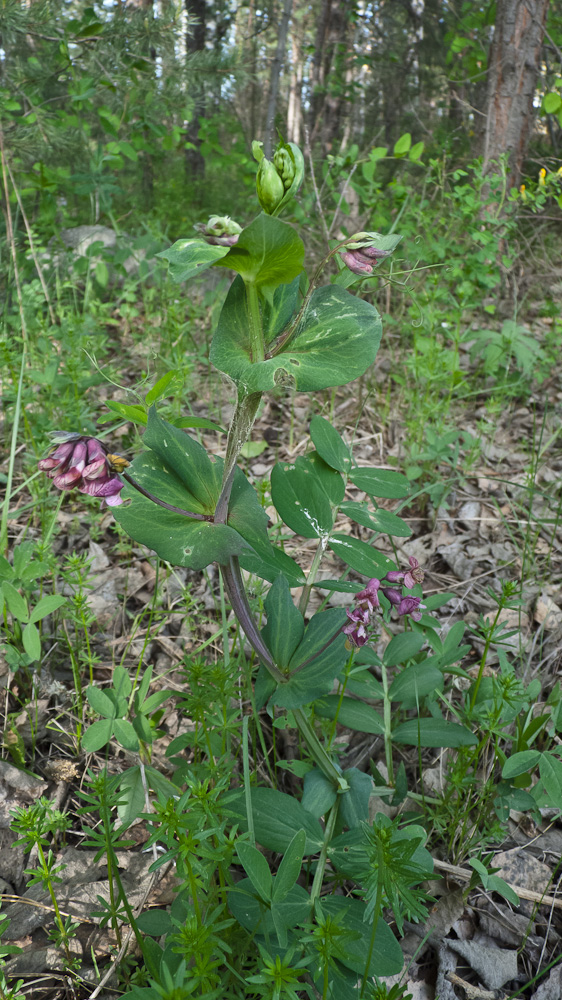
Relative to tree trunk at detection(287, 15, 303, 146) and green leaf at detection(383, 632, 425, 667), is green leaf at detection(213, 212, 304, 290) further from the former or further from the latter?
tree trunk at detection(287, 15, 303, 146)

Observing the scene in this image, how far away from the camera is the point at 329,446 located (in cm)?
165

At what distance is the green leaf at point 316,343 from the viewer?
106 centimetres

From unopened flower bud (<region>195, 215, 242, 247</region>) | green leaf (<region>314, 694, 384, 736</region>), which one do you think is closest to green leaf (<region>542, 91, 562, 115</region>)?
unopened flower bud (<region>195, 215, 242, 247</region>)

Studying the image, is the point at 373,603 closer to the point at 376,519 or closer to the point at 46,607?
the point at 376,519

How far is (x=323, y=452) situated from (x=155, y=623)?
947mm

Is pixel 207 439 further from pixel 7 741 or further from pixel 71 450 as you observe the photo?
pixel 71 450

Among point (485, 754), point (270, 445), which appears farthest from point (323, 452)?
point (270, 445)

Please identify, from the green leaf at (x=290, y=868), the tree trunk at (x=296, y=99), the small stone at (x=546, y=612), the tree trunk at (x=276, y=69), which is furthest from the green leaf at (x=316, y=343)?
the tree trunk at (x=296, y=99)

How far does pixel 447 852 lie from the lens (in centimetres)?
147

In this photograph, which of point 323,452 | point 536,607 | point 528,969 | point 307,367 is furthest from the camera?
point 536,607

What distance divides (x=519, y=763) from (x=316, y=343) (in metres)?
1.02

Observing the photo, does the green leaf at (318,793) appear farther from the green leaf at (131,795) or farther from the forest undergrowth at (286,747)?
the green leaf at (131,795)

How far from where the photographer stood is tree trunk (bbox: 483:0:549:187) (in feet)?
14.8

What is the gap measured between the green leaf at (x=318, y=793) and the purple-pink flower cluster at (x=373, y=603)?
36 centimetres
